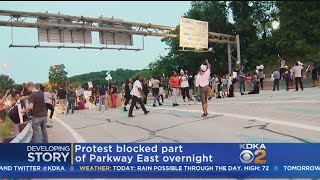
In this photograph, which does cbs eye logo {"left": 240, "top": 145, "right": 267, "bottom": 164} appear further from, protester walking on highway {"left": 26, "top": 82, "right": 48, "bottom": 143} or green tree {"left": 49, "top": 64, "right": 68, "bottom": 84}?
protester walking on highway {"left": 26, "top": 82, "right": 48, "bottom": 143}

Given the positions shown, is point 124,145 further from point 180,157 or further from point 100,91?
point 100,91

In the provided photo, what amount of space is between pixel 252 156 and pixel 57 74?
391 cm

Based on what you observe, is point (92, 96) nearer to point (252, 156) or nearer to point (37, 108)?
point (37, 108)

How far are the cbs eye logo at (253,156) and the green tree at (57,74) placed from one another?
141 inches

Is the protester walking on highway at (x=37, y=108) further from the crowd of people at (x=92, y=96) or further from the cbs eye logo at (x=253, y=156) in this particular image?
the cbs eye logo at (x=253, y=156)

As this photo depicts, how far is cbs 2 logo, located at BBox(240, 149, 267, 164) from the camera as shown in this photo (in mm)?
5926

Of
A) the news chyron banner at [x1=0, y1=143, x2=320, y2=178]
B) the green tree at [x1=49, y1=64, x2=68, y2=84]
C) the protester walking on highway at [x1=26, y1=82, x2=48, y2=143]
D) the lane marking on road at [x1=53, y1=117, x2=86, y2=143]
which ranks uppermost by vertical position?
the green tree at [x1=49, y1=64, x2=68, y2=84]

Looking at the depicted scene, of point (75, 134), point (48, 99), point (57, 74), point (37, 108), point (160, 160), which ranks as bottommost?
point (160, 160)

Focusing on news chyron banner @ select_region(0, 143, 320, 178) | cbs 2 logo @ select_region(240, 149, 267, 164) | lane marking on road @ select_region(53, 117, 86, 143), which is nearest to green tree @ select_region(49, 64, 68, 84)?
lane marking on road @ select_region(53, 117, 86, 143)

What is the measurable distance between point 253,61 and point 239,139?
1471 inches

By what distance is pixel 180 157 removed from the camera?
6.00m

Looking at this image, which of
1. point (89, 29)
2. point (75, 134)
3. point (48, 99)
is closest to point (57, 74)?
point (75, 134)

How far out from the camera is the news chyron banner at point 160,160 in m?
5.85

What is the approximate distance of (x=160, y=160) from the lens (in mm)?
6031
